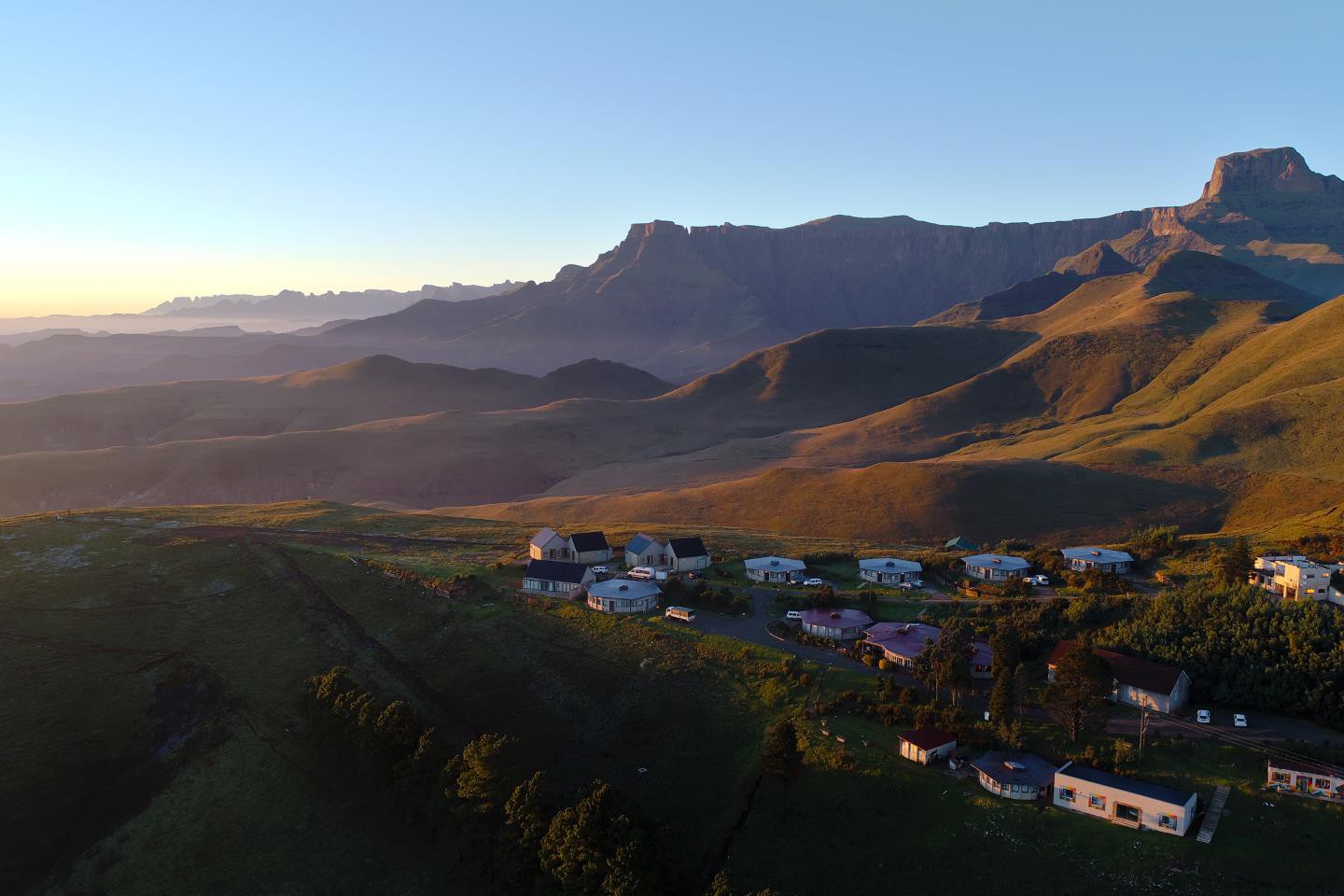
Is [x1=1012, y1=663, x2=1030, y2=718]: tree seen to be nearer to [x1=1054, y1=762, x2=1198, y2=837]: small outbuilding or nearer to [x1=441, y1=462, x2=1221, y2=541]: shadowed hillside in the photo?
[x1=1054, y1=762, x2=1198, y2=837]: small outbuilding

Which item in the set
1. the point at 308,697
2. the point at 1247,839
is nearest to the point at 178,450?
the point at 308,697

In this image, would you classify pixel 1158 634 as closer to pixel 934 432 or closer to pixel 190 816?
pixel 190 816

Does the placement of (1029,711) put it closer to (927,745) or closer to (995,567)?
(927,745)

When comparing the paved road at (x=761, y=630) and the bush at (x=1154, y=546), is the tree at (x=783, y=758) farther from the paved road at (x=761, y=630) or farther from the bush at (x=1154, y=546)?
the bush at (x=1154, y=546)

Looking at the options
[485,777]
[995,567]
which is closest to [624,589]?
[485,777]

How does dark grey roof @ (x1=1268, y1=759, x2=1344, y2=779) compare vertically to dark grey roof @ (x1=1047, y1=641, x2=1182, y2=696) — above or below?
below

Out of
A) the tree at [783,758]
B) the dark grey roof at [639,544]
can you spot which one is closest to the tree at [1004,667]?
the tree at [783,758]

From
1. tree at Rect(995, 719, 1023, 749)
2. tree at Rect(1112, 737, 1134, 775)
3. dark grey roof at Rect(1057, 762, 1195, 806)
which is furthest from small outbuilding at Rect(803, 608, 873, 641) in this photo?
dark grey roof at Rect(1057, 762, 1195, 806)

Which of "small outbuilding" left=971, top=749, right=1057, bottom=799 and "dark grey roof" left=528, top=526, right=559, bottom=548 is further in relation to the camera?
"dark grey roof" left=528, top=526, right=559, bottom=548
